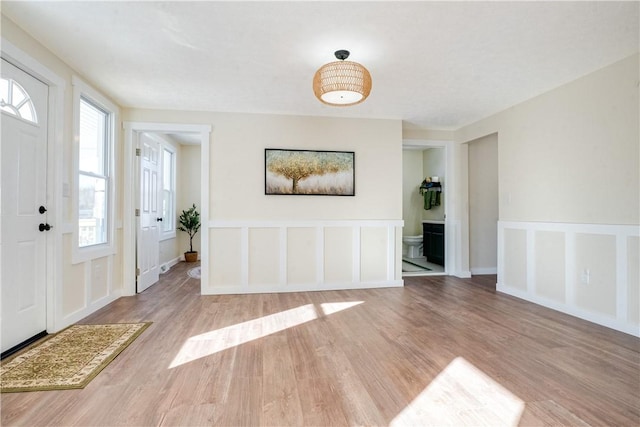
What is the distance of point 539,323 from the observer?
9.68 ft

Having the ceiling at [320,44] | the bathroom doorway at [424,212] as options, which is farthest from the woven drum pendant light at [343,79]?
the bathroom doorway at [424,212]

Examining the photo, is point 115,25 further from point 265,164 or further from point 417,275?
point 417,275

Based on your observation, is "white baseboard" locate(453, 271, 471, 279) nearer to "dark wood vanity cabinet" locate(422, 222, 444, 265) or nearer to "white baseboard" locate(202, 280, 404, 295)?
"dark wood vanity cabinet" locate(422, 222, 444, 265)

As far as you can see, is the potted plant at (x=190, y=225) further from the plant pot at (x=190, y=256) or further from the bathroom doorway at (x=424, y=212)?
the bathroom doorway at (x=424, y=212)

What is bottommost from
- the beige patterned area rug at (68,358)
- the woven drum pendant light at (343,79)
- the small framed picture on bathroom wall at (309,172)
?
the beige patterned area rug at (68,358)

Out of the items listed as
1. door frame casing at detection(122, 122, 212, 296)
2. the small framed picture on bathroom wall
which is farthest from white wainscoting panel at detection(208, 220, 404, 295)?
the small framed picture on bathroom wall

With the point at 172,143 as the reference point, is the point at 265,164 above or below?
below

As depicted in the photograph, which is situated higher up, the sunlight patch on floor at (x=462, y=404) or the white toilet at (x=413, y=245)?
the white toilet at (x=413, y=245)

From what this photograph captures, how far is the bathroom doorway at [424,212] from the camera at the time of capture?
601 cm

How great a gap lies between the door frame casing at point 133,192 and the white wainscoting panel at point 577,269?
3858mm

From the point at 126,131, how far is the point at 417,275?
15.1ft

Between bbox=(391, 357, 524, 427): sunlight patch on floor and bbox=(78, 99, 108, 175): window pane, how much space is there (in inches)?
137

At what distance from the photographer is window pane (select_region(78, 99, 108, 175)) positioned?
3.22 m

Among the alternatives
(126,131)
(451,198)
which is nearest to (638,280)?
(451,198)
